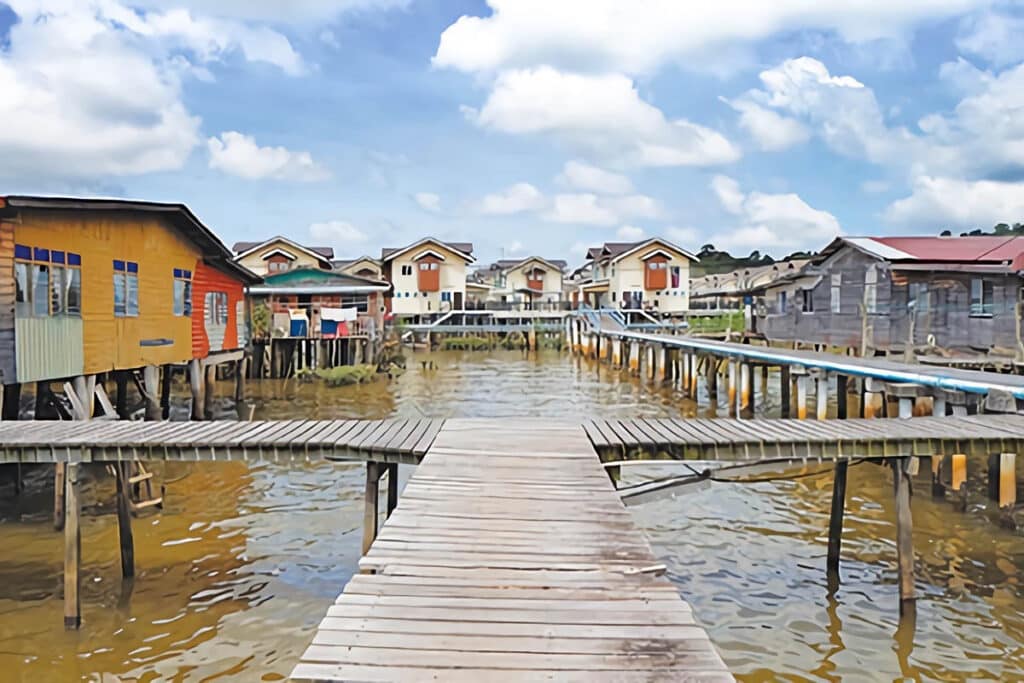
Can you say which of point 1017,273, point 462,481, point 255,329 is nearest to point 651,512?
point 462,481

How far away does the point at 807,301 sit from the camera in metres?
28.6

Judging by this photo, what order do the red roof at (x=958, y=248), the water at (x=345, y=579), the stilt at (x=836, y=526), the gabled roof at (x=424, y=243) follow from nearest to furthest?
1. the water at (x=345, y=579)
2. the stilt at (x=836, y=526)
3. the red roof at (x=958, y=248)
4. the gabled roof at (x=424, y=243)

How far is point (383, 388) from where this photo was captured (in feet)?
93.3

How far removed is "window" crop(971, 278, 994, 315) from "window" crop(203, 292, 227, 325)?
21.1 metres

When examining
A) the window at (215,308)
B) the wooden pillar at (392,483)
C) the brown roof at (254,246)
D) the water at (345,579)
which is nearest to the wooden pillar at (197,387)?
the window at (215,308)

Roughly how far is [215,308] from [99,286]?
25.5ft

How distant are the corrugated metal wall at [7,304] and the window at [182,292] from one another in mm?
6584

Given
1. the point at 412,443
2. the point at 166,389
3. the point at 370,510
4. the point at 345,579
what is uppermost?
the point at 412,443

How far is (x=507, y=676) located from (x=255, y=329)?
2956 centimetres

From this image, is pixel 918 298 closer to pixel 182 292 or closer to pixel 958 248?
pixel 958 248

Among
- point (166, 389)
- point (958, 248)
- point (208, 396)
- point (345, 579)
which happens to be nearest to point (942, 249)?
point (958, 248)

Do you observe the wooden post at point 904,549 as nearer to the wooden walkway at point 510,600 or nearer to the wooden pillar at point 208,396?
the wooden walkway at point 510,600

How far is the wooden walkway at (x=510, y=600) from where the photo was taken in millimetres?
3570

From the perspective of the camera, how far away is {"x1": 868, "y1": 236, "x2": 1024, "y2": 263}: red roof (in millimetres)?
21984
